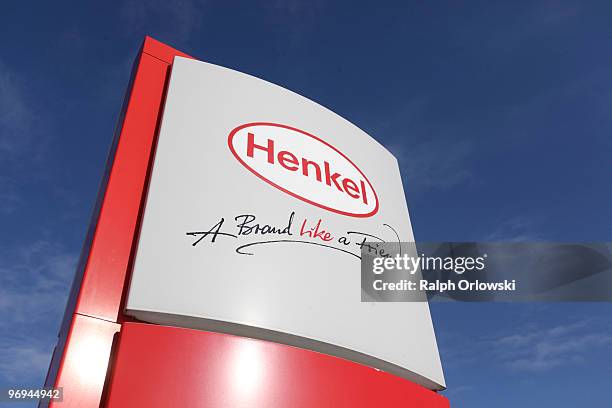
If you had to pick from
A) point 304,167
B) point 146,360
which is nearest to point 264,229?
point 304,167

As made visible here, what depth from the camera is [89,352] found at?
334cm

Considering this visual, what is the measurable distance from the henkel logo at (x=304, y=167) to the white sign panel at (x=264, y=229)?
0.5 inches

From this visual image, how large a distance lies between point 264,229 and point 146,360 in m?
1.57

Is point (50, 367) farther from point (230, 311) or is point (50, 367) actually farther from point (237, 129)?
point (237, 129)

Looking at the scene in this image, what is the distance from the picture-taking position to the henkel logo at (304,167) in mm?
4859

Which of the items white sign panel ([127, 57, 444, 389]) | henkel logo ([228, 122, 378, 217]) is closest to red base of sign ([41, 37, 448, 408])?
white sign panel ([127, 57, 444, 389])

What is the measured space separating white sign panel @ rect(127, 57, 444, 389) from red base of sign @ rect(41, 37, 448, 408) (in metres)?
0.17

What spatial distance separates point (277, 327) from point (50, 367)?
1.73m

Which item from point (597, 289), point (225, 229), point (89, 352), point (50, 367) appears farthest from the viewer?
point (597, 289)

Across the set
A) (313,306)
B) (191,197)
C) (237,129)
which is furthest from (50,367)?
(237,129)

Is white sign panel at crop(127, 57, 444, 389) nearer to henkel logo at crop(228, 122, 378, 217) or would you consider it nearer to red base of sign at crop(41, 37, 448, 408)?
henkel logo at crop(228, 122, 378, 217)

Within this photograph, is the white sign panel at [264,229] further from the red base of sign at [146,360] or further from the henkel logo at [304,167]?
the red base of sign at [146,360]

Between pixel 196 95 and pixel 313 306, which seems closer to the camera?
pixel 313 306

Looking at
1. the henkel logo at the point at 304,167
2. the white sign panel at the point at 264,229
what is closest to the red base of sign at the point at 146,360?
the white sign panel at the point at 264,229
